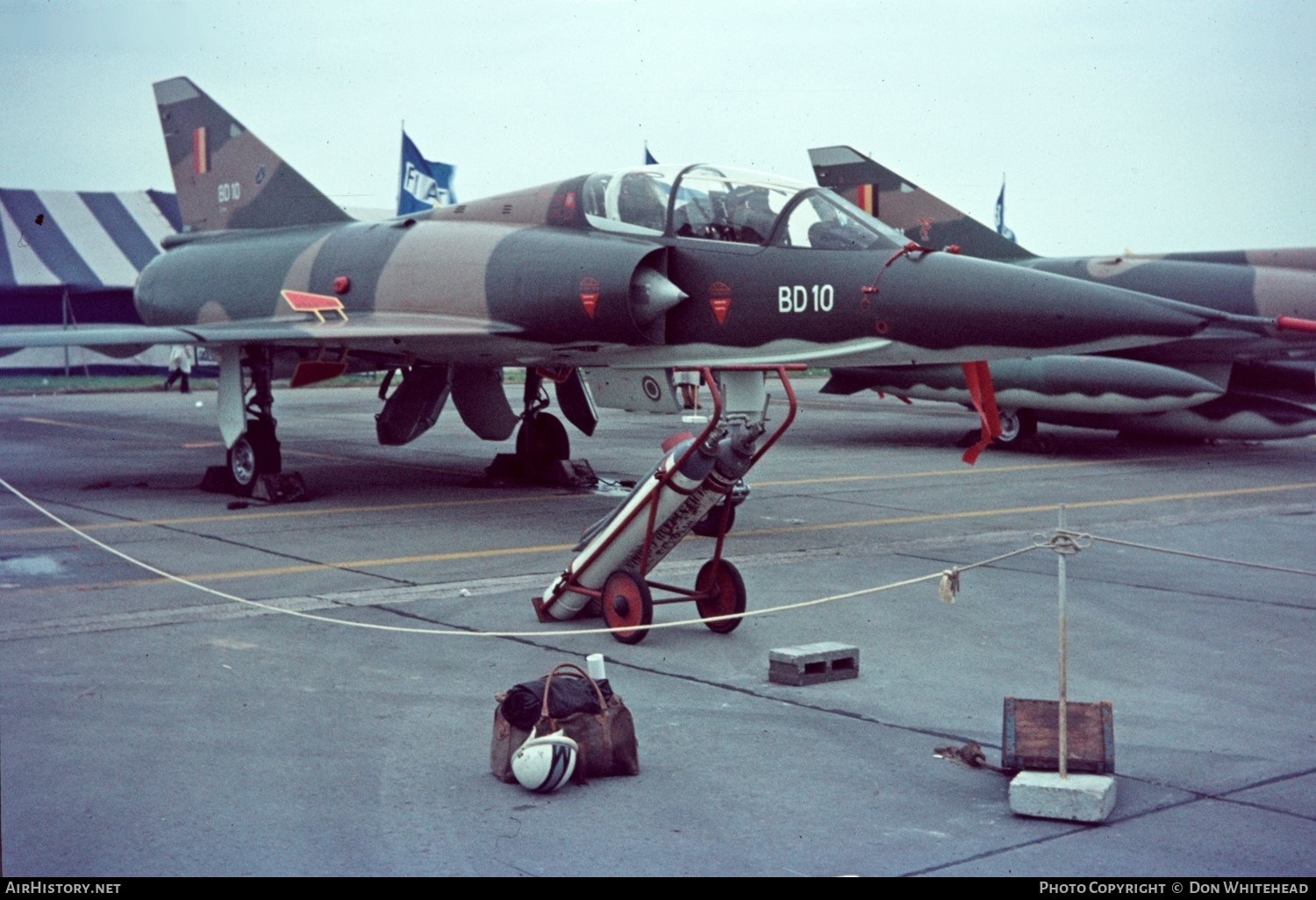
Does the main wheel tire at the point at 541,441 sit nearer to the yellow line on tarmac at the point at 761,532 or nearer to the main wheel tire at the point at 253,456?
the main wheel tire at the point at 253,456

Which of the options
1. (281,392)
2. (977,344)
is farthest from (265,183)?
(281,392)

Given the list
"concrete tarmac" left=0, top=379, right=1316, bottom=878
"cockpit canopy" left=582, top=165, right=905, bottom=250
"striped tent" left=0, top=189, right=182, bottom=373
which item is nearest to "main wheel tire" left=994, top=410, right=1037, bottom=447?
"concrete tarmac" left=0, top=379, right=1316, bottom=878

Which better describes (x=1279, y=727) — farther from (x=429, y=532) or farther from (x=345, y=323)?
(x=345, y=323)

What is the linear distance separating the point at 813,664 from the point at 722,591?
1.16m

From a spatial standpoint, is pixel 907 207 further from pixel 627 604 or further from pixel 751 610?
pixel 627 604

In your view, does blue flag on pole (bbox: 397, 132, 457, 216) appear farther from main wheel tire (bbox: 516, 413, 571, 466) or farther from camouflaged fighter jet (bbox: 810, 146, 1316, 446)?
main wheel tire (bbox: 516, 413, 571, 466)

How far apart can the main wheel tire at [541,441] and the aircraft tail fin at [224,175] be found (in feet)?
10.1

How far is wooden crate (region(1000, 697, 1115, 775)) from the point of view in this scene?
4.93 metres

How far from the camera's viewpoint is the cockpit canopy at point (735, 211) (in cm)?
1049

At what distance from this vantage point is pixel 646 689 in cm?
628

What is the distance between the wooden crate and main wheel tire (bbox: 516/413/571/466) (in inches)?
372

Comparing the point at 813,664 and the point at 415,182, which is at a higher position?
the point at 415,182

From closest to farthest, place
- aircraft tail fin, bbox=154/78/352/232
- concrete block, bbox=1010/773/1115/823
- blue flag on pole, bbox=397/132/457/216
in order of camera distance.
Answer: concrete block, bbox=1010/773/1115/823
aircraft tail fin, bbox=154/78/352/232
blue flag on pole, bbox=397/132/457/216

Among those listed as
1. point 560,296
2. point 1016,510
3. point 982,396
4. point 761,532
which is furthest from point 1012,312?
point 560,296
